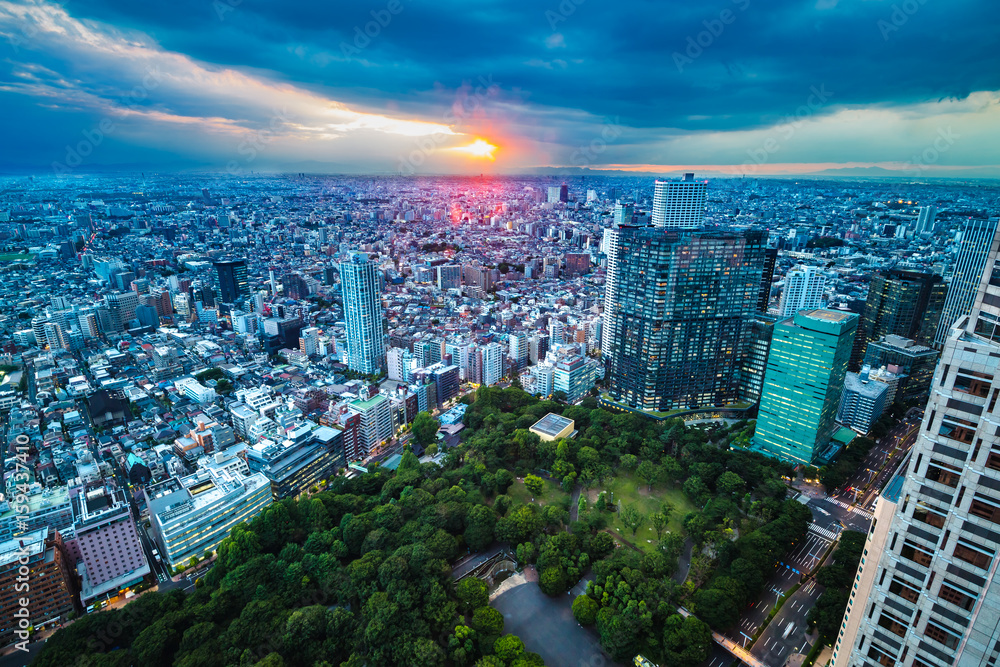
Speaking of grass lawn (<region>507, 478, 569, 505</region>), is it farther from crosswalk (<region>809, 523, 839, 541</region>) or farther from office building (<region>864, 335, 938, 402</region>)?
office building (<region>864, 335, 938, 402</region>)

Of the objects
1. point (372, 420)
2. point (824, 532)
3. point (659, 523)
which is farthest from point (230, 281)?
point (824, 532)

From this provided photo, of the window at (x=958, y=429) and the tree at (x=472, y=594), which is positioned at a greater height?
the window at (x=958, y=429)


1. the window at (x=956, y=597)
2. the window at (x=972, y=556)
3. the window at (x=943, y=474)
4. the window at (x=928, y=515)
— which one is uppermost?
the window at (x=943, y=474)

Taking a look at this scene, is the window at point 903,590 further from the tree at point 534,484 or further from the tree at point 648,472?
the tree at point 534,484

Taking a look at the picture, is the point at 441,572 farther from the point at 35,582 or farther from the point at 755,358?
the point at 755,358

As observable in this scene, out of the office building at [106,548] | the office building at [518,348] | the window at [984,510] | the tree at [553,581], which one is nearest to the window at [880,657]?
the window at [984,510]

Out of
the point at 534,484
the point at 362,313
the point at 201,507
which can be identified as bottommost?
the point at 534,484

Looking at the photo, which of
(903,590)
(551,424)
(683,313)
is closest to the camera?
(903,590)

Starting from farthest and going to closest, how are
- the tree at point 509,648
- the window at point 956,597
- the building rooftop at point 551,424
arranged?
the building rooftop at point 551,424 → the tree at point 509,648 → the window at point 956,597
